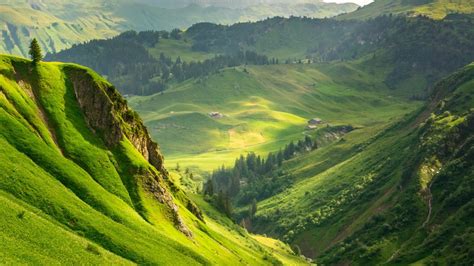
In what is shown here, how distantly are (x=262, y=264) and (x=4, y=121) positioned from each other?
272 feet

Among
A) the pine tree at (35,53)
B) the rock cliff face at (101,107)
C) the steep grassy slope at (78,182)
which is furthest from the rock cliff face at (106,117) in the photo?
the pine tree at (35,53)

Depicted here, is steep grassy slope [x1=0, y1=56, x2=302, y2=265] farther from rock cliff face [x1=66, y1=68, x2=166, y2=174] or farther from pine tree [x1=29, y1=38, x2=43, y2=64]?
pine tree [x1=29, y1=38, x2=43, y2=64]

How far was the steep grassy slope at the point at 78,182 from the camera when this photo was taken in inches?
2773

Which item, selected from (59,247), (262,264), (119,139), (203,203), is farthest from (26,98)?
(203,203)

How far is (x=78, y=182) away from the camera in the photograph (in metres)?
85.4

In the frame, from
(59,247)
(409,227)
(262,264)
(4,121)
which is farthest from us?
(409,227)

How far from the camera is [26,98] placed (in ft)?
303

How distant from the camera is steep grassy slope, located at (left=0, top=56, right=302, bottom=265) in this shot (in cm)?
7044

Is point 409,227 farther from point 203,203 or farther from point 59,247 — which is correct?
point 59,247

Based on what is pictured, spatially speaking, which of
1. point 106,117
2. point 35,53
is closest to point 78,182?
point 106,117

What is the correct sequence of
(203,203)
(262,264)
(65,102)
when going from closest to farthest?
1. (65,102)
2. (262,264)
3. (203,203)

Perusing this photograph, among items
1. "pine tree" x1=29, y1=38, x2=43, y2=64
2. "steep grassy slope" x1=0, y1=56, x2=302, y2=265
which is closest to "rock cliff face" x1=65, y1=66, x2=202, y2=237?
"steep grassy slope" x1=0, y1=56, x2=302, y2=265

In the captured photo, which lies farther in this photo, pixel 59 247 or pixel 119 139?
pixel 119 139

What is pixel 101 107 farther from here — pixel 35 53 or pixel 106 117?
pixel 35 53
